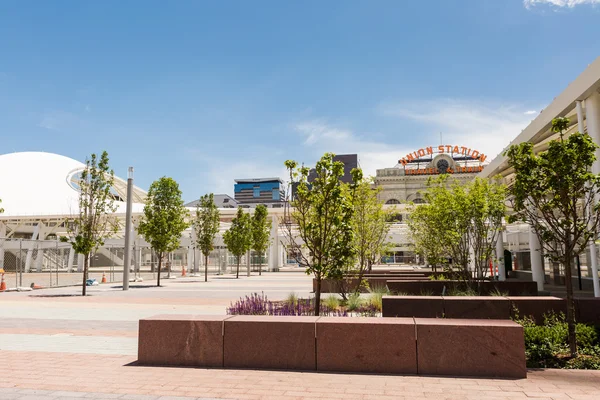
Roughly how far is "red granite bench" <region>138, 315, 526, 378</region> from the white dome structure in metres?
51.4

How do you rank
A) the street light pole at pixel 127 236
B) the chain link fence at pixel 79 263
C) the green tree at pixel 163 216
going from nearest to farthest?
the street light pole at pixel 127 236 < the green tree at pixel 163 216 < the chain link fence at pixel 79 263

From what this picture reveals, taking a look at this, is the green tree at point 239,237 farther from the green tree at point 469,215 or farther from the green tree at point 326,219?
the green tree at point 326,219

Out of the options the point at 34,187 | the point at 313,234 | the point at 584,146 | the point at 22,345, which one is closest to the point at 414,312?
the point at 313,234

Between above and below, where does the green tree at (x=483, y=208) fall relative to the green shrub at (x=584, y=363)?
above

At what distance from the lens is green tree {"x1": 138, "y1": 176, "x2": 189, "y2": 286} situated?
26.5 meters

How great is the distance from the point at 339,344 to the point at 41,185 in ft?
244

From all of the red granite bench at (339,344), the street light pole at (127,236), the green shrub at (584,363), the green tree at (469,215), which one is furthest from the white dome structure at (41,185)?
the green shrub at (584,363)

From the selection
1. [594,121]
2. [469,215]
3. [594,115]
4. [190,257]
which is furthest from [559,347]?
[190,257]

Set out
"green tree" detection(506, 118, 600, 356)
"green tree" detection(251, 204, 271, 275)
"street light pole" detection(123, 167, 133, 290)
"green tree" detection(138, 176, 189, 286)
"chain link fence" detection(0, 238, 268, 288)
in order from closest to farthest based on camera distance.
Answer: "green tree" detection(506, 118, 600, 356) → "street light pole" detection(123, 167, 133, 290) → "green tree" detection(138, 176, 189, 286) → "chain link fence" detection(0, 238, 268, 288) → "green tree" detection(251, 204, 271, 275)

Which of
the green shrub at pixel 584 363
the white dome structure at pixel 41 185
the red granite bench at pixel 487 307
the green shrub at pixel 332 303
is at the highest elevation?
the white dome structure at pixel 41 185

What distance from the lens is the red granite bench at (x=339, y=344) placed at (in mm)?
6336

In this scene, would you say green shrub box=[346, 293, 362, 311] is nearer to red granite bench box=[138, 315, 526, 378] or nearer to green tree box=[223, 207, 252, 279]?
red granite bench box=[138, 315, 526, 378]

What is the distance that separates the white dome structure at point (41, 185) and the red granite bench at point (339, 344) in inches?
2024

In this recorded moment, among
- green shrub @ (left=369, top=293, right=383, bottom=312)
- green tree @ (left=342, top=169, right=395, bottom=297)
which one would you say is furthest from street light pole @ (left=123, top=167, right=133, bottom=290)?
green shrub @ (left=369, top=293, right=383, bottom=312)
